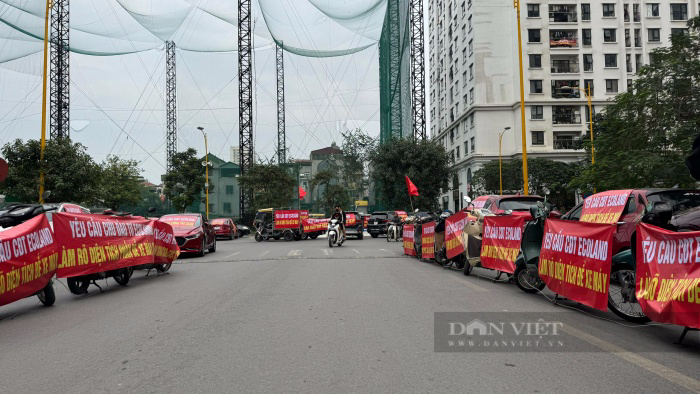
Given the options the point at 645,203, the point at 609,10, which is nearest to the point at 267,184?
the point at 645,203

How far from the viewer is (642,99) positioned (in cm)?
2041

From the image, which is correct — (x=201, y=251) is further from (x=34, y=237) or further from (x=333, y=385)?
(x=333, y=385)

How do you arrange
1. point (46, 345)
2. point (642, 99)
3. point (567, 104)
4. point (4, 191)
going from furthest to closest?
point (567, 104) → point (4, 191) → point (642, 99) → point (46, 345)

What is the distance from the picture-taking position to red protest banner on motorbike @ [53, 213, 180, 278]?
329 inches

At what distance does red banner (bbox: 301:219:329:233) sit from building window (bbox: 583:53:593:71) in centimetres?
3820

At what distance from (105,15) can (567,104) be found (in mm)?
44240

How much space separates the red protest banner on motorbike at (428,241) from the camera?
1348 centimetres

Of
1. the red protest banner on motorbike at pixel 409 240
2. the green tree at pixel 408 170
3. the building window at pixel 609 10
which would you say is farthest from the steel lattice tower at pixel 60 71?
the building window at pixel 609 10

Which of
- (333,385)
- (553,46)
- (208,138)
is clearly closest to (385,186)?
(208,138)

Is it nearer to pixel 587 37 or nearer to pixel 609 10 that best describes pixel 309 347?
pixel 587 37

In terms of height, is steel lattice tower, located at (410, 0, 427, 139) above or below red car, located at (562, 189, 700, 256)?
above

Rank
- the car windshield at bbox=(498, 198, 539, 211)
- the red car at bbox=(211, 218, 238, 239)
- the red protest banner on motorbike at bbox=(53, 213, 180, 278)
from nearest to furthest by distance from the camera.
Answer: the red protest banner on motorbike at bbox=(53, 213, 180, 278), the car windshield at bbox=(498, 198, 539, 211), the red car at bbox=(211, 218, 238, 239)

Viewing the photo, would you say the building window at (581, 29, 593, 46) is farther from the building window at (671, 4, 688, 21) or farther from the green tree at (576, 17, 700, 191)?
the green tree at (576, 17, 700, 191)

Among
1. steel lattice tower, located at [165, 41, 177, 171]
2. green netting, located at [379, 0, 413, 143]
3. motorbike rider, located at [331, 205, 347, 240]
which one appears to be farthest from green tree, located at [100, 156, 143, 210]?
motorbike rider, located at [331, 205, 347, 240]
